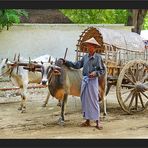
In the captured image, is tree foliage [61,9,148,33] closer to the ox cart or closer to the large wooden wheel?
the ox cart

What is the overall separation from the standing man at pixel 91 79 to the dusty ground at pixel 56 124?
0.93ft

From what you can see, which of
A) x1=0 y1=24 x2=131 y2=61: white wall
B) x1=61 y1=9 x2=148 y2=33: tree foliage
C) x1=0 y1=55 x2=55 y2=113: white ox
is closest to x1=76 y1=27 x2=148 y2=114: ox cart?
x1=0 y1=55 x2=55 y2=113: white ox

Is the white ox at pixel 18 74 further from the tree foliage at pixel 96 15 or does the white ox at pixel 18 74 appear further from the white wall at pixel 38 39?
the tree foliage at pixel 96 15

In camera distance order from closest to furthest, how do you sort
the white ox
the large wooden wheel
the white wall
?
1. the large wooden wheel
2. the white ox
3. the white wall

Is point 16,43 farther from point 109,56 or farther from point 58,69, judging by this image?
point 58,69

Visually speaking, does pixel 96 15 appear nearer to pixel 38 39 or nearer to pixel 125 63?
pixel 38 39

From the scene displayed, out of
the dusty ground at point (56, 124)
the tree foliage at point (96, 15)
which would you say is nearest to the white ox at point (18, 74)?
the dusty ground at point (56, 124)

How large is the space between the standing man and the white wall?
22.9 ft

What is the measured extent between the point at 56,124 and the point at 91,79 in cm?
107

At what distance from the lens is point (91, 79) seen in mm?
7559

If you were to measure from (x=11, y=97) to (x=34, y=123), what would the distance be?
11.5 feet

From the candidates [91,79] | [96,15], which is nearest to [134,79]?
[91,79]

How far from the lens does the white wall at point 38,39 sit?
47.6 feet

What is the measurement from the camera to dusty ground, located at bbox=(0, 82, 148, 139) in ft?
23.9
